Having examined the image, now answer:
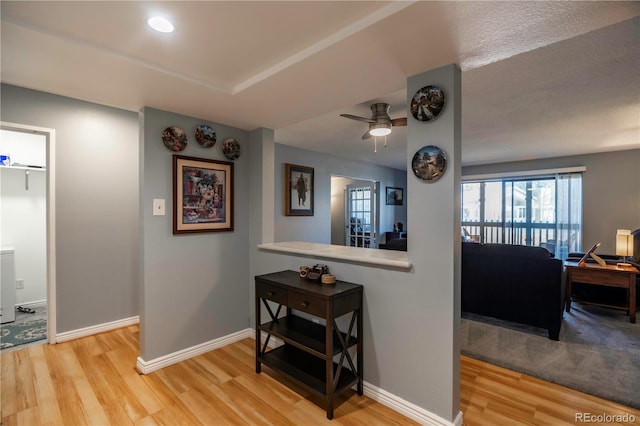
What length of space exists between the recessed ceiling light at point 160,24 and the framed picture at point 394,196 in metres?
6.03

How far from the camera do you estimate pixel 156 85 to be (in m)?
2.00

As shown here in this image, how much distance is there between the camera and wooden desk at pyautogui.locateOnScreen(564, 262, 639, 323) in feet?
11.2

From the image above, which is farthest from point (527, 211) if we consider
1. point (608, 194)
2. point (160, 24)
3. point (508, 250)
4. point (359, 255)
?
point (160, 24)

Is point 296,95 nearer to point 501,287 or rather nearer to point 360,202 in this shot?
point 501,287

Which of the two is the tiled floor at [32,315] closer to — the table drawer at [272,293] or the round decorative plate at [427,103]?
the table drawer at [272,293]

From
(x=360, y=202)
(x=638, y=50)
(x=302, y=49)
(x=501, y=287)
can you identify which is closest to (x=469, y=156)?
(x=360, y=202)

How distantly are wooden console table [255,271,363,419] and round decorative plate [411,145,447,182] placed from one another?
877 millimetres

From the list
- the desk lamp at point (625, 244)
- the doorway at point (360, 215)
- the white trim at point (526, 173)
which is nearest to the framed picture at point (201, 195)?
the doorway at point (360, 215)

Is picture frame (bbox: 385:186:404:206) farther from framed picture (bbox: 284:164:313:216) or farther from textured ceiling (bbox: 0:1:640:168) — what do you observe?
textured ceiling (bbox: 0:1:640:168)

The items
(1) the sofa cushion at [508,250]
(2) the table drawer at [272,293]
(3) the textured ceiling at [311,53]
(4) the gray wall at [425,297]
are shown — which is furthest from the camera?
(1) the sofa cushion at [508,250]

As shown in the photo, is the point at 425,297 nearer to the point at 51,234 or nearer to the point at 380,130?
the point at 380,130

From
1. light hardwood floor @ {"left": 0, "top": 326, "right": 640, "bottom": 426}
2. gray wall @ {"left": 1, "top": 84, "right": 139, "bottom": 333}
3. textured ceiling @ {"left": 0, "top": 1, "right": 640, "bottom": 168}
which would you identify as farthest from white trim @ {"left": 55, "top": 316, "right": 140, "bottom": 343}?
textured ceiling @ {"left": 0, "top": 1, "right": 640, "bottom": 168}

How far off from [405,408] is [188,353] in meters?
1.84

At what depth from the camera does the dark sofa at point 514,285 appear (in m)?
2.90
